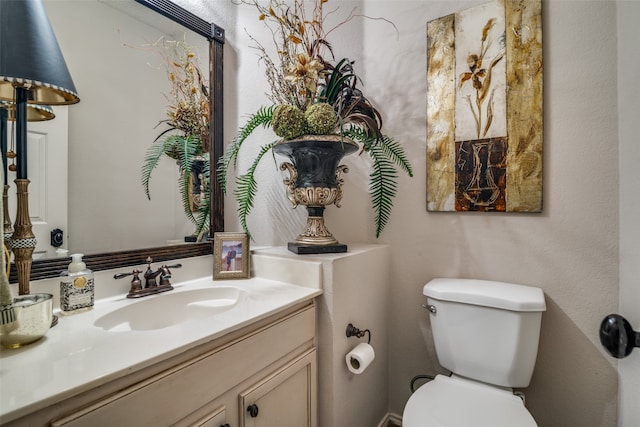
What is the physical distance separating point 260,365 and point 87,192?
817mm

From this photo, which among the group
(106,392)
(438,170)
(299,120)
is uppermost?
(299,120)

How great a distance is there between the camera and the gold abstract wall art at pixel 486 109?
46.6 inches

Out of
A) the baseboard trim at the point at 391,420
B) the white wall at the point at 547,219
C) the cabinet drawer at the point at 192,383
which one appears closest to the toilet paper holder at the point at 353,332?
the cabinet drawer at the point at 192,383

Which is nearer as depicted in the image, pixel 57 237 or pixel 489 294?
pixel 57 237

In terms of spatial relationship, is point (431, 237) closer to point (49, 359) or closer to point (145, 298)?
point (145, 298)

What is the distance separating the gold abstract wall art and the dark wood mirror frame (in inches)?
40.4

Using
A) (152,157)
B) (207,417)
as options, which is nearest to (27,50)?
(152,157)

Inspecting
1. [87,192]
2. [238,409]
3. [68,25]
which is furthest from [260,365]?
[68,25]

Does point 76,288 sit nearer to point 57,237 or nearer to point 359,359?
point 57,237

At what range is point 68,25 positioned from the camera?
0.96 metres

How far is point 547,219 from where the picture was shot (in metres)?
1.18

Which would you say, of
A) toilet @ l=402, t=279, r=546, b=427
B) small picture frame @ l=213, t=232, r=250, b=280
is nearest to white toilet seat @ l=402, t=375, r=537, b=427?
toilet @ l=402, t=279, r=546, b=427

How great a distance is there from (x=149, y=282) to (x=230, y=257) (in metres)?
0.32

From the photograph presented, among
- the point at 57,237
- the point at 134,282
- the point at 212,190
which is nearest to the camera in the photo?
the point at 57,237
